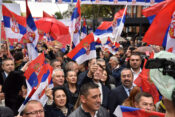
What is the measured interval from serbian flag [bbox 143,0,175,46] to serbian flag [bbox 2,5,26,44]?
419 cm

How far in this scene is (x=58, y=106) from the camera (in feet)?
14.2

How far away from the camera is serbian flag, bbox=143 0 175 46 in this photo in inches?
186

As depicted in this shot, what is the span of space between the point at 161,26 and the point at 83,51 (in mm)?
2471

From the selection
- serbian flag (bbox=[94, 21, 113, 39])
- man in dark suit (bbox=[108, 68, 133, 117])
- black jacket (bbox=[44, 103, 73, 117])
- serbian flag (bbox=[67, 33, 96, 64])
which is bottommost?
black jacket (bbox=[44, 103, 73, 117])

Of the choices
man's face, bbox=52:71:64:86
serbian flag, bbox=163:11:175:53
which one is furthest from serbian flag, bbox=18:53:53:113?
serbian flag, bbox=163:11:175:53

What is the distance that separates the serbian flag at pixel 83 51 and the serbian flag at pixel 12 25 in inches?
77.9

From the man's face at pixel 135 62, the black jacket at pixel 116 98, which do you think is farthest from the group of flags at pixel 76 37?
the black jacket at pixel 116 98

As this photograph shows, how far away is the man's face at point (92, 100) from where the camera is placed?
3.48 m

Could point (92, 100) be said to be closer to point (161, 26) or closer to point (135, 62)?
point (161, 26)

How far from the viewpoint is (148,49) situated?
8258 mm

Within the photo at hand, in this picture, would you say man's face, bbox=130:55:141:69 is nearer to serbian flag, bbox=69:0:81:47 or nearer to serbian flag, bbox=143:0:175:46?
serbian flag, bbox=143:0:175:46

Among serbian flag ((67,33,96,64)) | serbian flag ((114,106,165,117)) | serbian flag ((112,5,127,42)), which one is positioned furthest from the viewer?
serbian flag ((112,5,127,42))

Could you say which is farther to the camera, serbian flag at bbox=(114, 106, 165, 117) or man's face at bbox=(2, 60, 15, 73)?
man's face at bbox=(2, 60, 15, 73)

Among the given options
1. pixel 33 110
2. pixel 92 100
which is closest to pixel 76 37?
pixel 92 100
